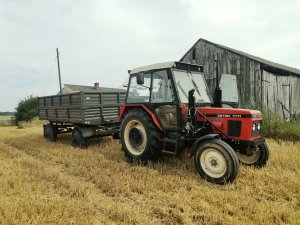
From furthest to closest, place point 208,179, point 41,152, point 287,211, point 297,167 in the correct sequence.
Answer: point 41,152
point 297,167
point 208,179
point 287,211

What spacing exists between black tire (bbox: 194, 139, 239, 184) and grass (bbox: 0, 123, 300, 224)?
6.6 inches

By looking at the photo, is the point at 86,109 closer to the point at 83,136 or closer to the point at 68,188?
the point at 83,136

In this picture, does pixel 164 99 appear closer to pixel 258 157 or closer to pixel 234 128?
pixel 234 128

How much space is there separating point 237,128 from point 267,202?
1.68 m

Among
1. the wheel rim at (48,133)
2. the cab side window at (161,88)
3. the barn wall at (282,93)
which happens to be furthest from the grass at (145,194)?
the barn wall at (282,93)

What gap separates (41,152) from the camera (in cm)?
789

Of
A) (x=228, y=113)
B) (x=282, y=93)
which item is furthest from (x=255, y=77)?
(x=228, y=113)

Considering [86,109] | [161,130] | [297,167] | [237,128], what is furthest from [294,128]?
[86,109]

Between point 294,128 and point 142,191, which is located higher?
point 294,128

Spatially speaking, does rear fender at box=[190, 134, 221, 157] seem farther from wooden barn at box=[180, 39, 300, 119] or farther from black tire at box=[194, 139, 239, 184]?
wooden barn at box=[180, 39, 300, 119]

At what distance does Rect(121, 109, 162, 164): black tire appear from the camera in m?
5.77

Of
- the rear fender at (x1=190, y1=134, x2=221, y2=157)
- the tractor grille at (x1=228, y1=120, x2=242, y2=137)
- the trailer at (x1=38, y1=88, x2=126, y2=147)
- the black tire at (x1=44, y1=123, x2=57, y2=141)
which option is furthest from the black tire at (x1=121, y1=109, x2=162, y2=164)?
the black tire at (x1=44, y1=123, x2=57, y2=141)

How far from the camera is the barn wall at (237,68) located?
12.7 meters

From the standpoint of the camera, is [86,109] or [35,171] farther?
[86,109]
